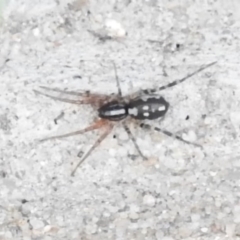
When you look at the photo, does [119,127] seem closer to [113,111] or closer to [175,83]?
[113,111]

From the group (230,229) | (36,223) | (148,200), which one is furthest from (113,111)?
(230,229)

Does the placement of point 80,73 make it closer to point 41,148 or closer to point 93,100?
point 93,100

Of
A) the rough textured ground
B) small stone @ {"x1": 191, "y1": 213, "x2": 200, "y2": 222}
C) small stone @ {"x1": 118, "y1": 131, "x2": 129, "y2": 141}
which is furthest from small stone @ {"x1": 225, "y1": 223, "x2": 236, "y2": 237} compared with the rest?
small stone @ {"x1": 118, "y1": 131, "x2": 129, "y2": 141}

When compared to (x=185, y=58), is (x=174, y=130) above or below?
below

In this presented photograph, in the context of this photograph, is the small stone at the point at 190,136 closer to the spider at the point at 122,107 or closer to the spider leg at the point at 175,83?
the spider at the point at 122,107

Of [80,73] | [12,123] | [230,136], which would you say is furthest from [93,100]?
[230,136]

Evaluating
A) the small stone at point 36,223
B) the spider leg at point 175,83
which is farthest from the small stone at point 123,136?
the small stone at point 36,223
